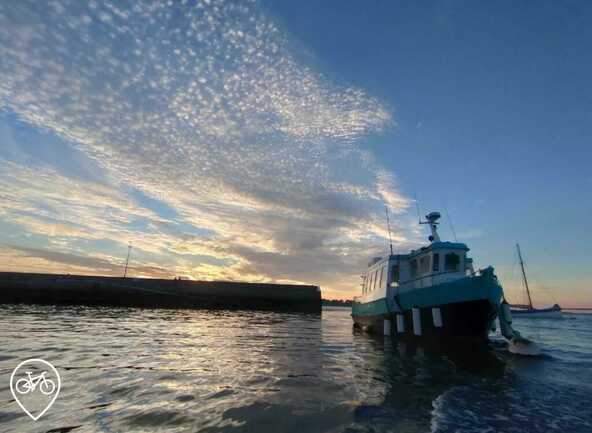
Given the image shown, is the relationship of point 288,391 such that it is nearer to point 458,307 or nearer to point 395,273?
point 458,307

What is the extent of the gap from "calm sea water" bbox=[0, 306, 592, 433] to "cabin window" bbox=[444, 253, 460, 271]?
5455 millimetres

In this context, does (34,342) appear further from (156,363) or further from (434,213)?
(434,213)

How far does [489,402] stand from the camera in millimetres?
7020

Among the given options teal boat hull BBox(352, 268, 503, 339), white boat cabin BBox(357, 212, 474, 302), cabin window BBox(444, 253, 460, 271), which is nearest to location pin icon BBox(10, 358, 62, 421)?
teal boat hull BBox(352, 268, 503, 339)

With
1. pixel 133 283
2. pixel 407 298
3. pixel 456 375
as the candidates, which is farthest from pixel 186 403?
pixel 133 283

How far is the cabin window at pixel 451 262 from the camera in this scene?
1752cm

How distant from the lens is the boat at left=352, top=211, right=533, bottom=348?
1427 centimetres

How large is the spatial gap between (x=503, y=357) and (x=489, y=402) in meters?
7.68

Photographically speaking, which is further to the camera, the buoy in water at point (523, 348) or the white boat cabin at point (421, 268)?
the white boat cabin at point (421, 268)

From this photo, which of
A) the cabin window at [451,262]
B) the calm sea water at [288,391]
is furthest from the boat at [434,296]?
the calm sea water at [288,391]

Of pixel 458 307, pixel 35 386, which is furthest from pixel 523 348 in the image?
pixel 35 386

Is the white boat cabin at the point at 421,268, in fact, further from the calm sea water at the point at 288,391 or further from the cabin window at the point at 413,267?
the calm sea water at the point at 288,391

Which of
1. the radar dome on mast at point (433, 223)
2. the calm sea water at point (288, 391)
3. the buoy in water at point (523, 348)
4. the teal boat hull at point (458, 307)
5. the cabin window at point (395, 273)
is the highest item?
the radar dome on mast at point (433, 223)

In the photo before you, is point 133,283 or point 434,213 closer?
point 434,213
